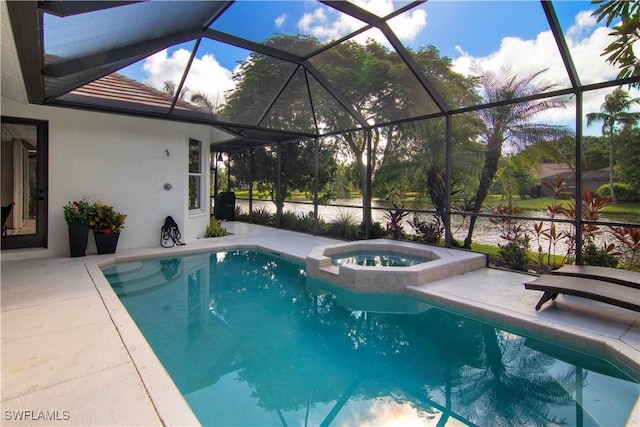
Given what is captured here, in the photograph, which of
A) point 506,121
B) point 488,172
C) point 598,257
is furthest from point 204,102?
point 598,257

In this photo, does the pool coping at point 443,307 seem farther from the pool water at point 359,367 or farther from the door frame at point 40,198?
the door frame at point 40,198

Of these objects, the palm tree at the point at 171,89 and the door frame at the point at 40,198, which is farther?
the palm tree at the point at 171,89

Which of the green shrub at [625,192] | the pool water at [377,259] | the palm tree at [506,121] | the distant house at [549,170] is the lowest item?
the pool water at [377,259]

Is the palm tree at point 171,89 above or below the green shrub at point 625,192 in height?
above

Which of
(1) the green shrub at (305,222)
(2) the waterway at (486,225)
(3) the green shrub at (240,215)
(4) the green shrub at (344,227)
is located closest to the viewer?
(2) the waterway at (486,225)

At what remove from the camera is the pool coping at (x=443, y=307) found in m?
2.19

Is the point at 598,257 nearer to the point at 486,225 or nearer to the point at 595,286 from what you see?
the point at 595,286

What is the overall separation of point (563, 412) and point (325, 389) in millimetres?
1801

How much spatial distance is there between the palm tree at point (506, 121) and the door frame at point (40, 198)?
8816 mm

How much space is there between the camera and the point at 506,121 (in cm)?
780

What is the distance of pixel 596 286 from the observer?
383cm

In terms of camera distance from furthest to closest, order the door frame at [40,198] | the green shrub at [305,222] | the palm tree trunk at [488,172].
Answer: the green shrub at [305,222]
the palm tree trunk at [488,172]
the door frame at [40,198]

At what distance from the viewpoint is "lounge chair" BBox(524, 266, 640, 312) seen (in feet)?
11.5

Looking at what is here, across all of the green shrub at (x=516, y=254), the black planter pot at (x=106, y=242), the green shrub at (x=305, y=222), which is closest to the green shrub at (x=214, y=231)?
the green shrub at (x=305, y=222)
